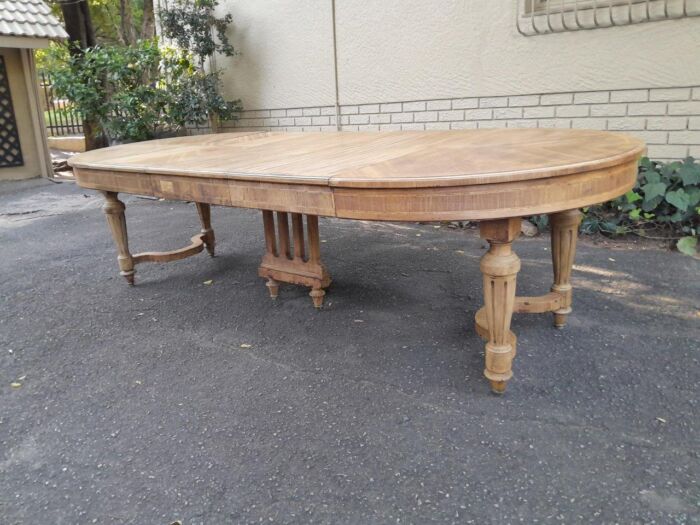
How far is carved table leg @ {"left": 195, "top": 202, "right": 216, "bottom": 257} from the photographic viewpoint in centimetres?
360

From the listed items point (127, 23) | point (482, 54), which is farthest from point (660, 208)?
point (127, 23)

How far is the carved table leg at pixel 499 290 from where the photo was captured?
1.65 meters

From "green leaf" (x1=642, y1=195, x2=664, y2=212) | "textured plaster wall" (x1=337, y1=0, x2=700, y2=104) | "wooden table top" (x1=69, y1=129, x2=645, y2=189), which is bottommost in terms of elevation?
"green leaf" (x1=642, y1=195, x2=664, y2=212)

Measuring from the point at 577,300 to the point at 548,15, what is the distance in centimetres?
249

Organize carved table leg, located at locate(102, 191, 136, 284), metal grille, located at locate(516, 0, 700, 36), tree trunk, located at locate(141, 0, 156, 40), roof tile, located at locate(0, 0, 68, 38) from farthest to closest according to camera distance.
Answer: tree trunk, located at locate(141, 0, 156, 40)
roof tile, located at locate(0, 0, 68, 38)
metal grille, located at locate(516, 0, 700, 36)
carved table leg, located at locate(102, 191, 136, 284)

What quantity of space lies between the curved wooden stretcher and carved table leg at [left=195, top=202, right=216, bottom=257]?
2.65 ft

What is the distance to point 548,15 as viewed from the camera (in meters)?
3.99

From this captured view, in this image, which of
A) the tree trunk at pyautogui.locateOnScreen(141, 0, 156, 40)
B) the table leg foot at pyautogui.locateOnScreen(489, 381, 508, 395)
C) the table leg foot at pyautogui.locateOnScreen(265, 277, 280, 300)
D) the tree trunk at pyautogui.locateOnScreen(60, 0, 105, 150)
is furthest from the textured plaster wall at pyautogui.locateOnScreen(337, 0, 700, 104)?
the tree trunk at pyautogui.locateOnScreen(141, 0, 156, 40)

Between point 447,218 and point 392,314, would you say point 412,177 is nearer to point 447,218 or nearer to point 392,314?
point 447,218

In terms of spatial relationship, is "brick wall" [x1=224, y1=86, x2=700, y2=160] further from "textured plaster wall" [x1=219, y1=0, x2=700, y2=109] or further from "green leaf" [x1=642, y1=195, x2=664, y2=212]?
"green leaf" [x1=642, y1=195, x2=664, y2=212]

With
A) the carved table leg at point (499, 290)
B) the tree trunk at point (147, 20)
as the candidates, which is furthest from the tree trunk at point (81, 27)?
the carved table leg at point (499, 290)

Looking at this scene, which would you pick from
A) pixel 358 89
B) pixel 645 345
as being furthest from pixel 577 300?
pixel 358 89

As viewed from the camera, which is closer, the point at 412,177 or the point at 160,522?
the point at 160,522

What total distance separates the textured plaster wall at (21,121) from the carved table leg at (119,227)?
19.0 feet
